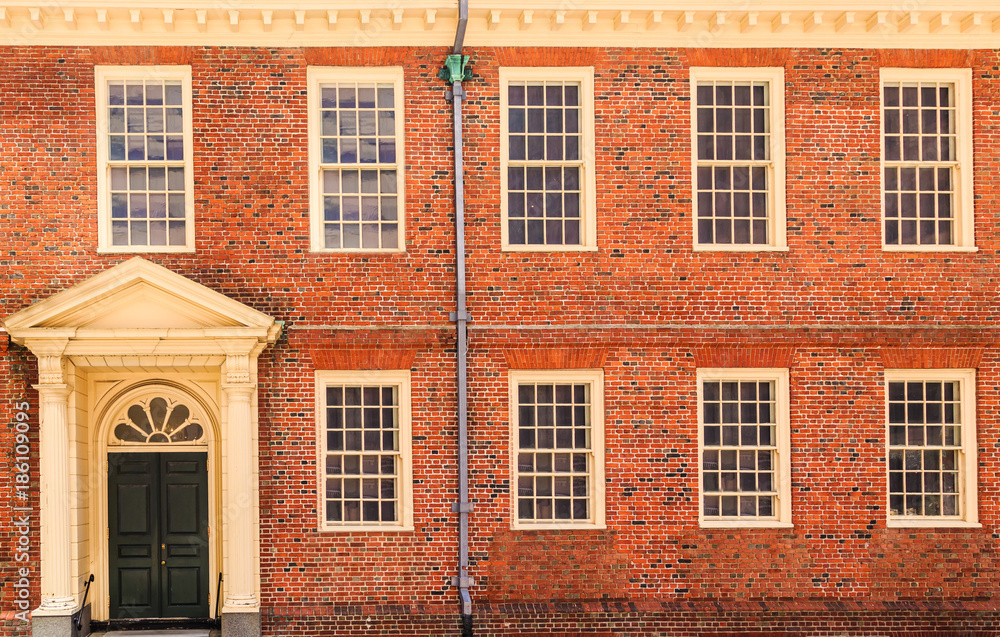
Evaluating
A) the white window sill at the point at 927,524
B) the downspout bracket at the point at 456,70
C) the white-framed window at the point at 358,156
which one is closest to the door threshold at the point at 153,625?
the white-framed window at the point at 358,156

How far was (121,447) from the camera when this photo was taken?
10797mm

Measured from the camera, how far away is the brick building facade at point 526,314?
1050cm

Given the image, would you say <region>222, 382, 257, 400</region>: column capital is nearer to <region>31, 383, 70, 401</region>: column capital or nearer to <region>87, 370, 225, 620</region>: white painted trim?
<region>87, 370, 225, 620</region>: white painted trim

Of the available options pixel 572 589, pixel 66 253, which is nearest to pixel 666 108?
pixel 572 589

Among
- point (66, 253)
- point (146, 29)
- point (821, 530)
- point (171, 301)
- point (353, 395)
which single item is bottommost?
point (821, 530)

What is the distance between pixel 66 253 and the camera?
10531 millimetres

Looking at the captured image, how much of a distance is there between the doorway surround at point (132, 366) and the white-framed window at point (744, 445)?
227 inches

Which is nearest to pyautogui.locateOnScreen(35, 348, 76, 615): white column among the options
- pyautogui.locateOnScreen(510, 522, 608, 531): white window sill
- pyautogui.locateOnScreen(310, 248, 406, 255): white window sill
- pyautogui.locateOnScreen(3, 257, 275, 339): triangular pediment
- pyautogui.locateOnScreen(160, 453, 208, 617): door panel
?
pyautogui.locateOnScreen(3, 257, 275, 339): triangular pediment

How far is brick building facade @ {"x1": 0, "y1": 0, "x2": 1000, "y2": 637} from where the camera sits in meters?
10.5

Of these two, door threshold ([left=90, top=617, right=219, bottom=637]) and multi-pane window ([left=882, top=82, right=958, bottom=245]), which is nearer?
door threshold ([left=90, top=617, right=219, bottom=637])

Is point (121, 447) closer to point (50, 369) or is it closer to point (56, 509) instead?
point (56, 509)

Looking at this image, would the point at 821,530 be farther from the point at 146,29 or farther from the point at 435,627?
the point at 146,29

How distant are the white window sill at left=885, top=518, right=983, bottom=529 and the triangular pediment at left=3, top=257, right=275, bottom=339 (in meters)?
8.47

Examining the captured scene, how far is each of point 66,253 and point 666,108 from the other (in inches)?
318
